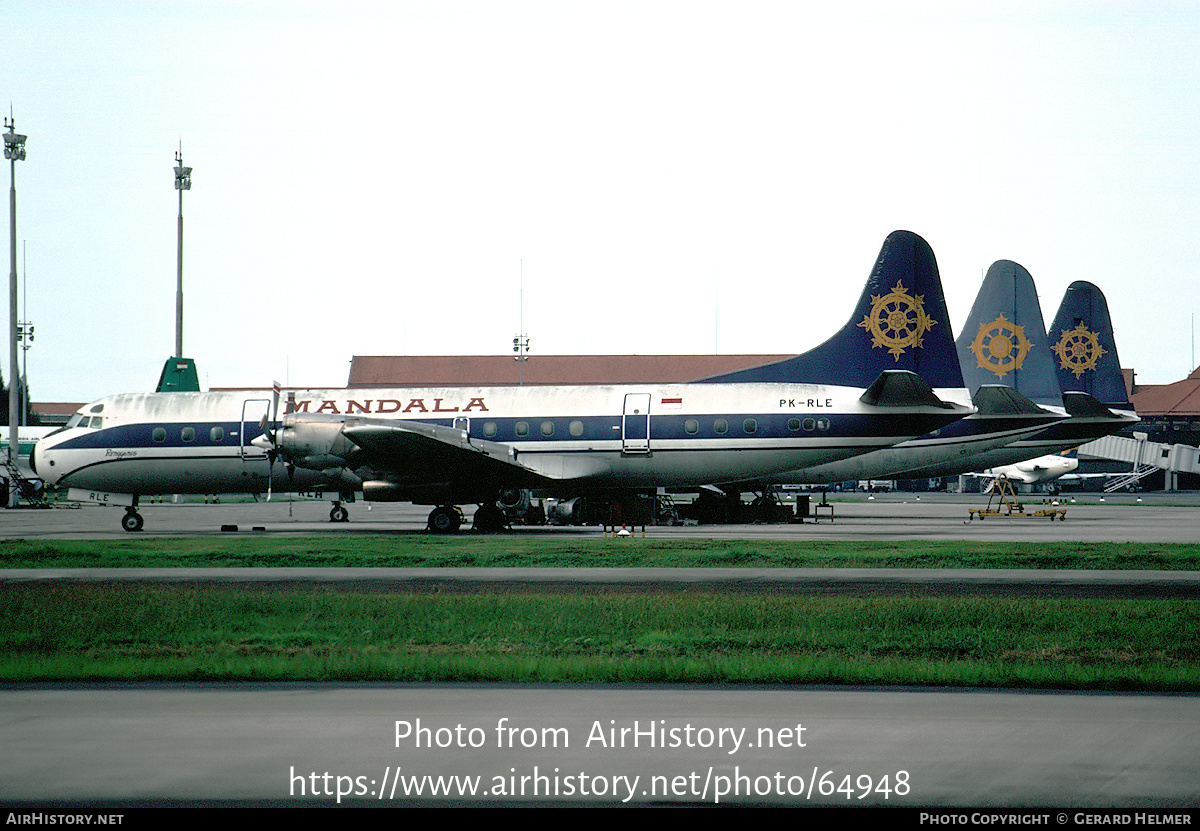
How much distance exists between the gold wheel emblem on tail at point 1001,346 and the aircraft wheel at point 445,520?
2593 centimetres

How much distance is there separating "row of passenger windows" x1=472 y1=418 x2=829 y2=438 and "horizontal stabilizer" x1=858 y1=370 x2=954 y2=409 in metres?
1.76

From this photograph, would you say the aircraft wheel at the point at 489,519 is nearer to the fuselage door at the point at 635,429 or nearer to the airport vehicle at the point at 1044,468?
the fuselage door at the point at 635,429

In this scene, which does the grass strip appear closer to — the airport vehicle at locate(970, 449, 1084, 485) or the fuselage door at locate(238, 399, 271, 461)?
the fuselage door at locate(238, 399, 271, 461)

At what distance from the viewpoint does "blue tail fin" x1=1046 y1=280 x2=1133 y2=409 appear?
5781cm

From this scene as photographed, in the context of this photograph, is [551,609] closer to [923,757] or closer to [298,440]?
[923,757]

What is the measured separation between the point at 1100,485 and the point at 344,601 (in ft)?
343

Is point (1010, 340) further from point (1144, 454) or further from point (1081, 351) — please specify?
point (1144, 454)

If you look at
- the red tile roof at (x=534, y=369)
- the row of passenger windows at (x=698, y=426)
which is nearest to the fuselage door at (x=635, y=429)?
the row of passenger windows at (x=698, y=426)

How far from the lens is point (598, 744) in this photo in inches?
354

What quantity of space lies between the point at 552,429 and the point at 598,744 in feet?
101

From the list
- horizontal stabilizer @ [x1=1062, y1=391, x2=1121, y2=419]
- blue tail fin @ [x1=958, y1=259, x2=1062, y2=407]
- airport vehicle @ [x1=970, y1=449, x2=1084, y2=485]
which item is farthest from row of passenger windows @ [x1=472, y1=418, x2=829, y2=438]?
airport vehicle @ [x1=970, y1=449, x2=1084, y2=485]

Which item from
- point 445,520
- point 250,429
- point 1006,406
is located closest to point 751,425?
point 445,520

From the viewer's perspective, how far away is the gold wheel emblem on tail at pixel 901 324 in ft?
129

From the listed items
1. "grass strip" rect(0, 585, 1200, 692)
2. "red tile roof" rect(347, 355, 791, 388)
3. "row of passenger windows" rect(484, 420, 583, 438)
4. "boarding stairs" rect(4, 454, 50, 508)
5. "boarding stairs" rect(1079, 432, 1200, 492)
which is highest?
"red tile roof" rect(347, 355, 791, 388)
